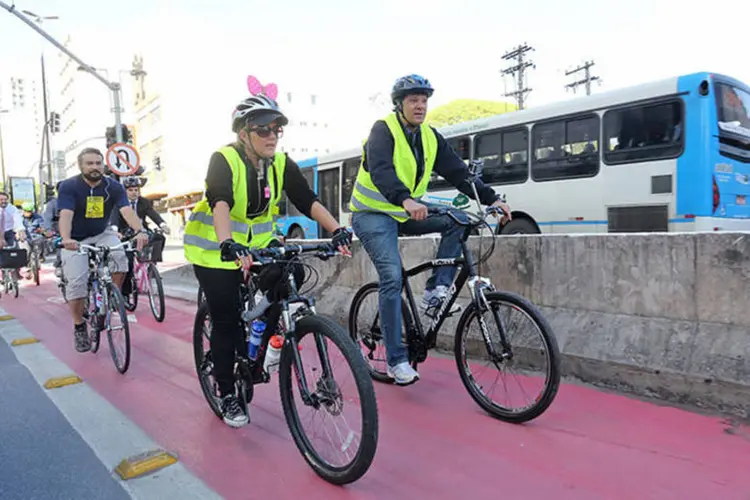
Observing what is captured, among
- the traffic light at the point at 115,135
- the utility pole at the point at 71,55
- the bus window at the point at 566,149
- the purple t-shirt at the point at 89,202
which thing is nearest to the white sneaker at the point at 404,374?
the purple t-shirt at the point at 89,202

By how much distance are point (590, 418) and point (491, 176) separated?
853 cm

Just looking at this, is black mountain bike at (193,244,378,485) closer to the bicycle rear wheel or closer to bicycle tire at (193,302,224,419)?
bicycle tire at (193,302,224,419)

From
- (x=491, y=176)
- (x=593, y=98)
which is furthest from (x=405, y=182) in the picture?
(x=491, y=176)

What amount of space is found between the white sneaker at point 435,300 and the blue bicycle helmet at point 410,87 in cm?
123

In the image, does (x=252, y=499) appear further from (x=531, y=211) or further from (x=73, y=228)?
(x=531, y=211)

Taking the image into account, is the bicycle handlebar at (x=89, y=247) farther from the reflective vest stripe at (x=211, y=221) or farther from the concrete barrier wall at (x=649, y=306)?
the concrete barrier wall at (x=649, y=306)

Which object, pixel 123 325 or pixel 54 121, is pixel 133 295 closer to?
pixel 123 325

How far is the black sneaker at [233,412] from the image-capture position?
3.04 metres

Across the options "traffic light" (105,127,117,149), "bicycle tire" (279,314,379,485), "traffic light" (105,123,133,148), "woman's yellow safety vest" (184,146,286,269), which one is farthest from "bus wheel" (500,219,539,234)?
"traffic light" (105,127,117,149)

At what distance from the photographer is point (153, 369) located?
14.9 feet

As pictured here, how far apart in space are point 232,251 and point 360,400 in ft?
2.76

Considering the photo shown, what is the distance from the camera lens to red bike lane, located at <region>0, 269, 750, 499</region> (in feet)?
7.72

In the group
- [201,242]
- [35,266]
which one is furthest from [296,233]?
[201,242]

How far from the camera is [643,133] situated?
28.7 ft
